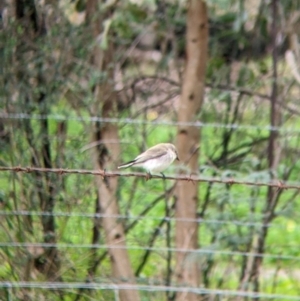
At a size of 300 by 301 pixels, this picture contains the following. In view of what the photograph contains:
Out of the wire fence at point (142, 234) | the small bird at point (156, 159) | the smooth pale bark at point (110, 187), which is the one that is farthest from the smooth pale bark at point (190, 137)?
the small bird at point (156, 159)

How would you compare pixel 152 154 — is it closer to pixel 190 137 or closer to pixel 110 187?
pixel 190 137

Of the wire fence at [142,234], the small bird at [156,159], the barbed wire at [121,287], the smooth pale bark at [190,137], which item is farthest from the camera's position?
the smooth pale bark at [190,137]

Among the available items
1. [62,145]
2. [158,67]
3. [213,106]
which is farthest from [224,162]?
[62,145]

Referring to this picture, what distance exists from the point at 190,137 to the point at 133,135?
0.46m

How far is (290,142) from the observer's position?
254 inches

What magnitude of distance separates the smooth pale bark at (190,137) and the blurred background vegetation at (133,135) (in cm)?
8

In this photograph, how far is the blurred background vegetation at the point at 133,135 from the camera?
5.75 metres

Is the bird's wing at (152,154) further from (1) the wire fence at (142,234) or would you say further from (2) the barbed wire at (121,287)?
(2) the barbed wire at (121,287)

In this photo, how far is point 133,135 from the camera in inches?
243

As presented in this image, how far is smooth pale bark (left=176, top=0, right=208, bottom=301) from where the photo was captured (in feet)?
19.2

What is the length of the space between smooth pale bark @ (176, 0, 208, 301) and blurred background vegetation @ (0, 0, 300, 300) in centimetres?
8

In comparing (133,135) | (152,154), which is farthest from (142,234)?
(152,154)

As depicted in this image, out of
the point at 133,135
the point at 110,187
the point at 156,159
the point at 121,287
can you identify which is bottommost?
the point at 121,287

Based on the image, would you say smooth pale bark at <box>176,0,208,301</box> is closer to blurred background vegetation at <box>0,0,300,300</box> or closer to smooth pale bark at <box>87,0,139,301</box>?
blurred background vegetation at <box>0,0,300,300</box>
